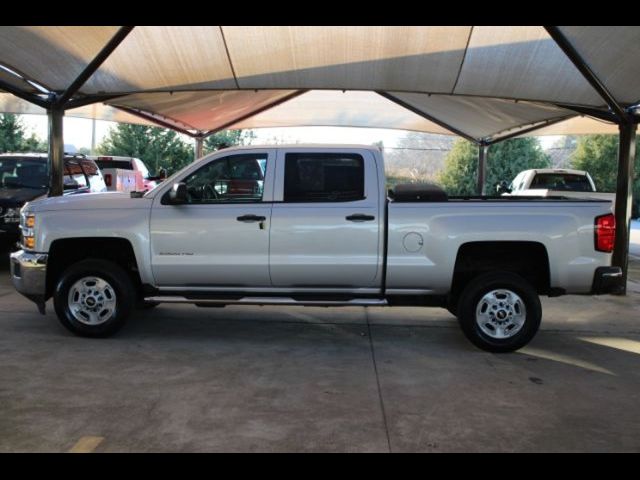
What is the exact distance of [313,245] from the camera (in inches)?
231

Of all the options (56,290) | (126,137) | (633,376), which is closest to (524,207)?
(633,376)

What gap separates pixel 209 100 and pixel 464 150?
65.9ft

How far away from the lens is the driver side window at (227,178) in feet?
19.9

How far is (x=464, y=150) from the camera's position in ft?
103

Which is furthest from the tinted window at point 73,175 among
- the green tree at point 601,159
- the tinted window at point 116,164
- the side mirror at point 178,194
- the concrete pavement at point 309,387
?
the green tree at point 601,159

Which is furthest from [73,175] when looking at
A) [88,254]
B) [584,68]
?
[584,68]

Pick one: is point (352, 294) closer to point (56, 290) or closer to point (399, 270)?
point (399, 270)

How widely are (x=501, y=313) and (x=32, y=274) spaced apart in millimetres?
4782

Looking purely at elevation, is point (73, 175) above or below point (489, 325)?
above

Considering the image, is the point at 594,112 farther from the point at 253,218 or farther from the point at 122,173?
the point at 122,173

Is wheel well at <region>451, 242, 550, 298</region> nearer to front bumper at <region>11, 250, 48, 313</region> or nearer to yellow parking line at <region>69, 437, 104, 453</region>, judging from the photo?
yellow parking line at <region>69, 437, 104, 453</region>

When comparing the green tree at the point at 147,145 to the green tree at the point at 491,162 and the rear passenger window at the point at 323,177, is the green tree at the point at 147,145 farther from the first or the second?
the rear passenger window at the point at 323,177

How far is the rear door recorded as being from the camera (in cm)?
584

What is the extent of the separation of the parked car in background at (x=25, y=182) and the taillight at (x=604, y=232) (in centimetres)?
871
